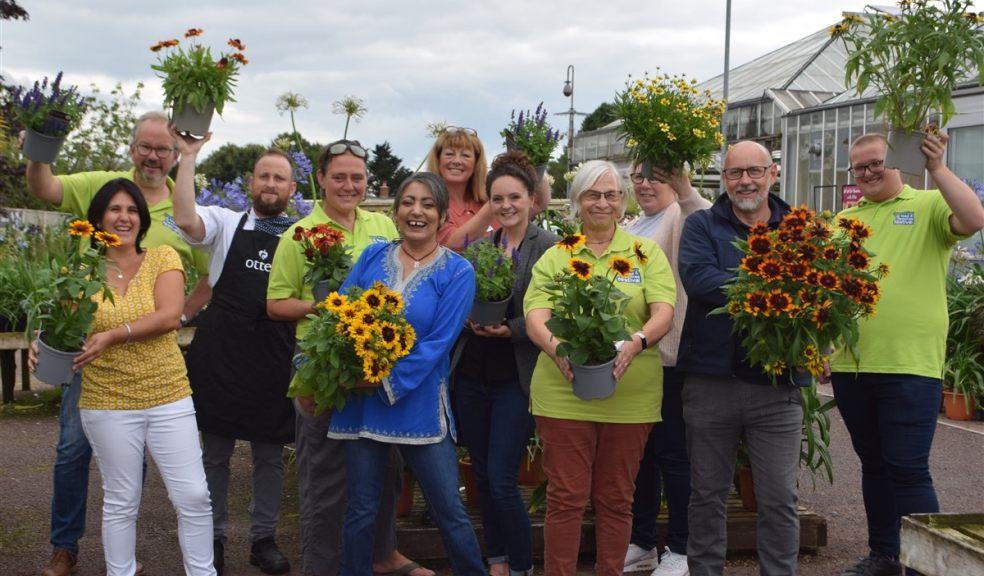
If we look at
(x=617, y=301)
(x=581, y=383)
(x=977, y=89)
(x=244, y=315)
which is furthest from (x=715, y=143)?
(x=977, y=89)

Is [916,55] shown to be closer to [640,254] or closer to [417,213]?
[640,254]

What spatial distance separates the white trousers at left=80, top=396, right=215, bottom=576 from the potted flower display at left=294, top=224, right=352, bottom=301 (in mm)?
775

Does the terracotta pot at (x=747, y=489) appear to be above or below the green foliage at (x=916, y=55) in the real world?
below

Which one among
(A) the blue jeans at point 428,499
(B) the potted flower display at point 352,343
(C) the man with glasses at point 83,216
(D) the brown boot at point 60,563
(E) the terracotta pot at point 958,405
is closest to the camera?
(B) the potted flower display at point 352,343

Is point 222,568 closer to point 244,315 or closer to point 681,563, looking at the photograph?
point 244,315

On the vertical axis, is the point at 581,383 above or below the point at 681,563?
above

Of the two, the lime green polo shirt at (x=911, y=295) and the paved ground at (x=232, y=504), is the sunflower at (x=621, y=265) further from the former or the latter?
the paved ground at (x=232, y=504)

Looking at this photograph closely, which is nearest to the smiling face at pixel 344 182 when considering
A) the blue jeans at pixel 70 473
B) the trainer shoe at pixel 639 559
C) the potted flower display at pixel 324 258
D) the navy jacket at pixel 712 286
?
the potted flower display at pixel 324 258

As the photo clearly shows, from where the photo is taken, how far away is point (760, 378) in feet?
13.6

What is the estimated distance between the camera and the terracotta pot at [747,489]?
549cm

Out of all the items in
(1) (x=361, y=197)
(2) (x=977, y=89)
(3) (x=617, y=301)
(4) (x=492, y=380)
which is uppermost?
(2) (x=977, y=89)

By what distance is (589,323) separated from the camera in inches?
159

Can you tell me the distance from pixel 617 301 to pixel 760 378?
669mm

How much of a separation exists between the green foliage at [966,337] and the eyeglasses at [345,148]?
22.7 feet
